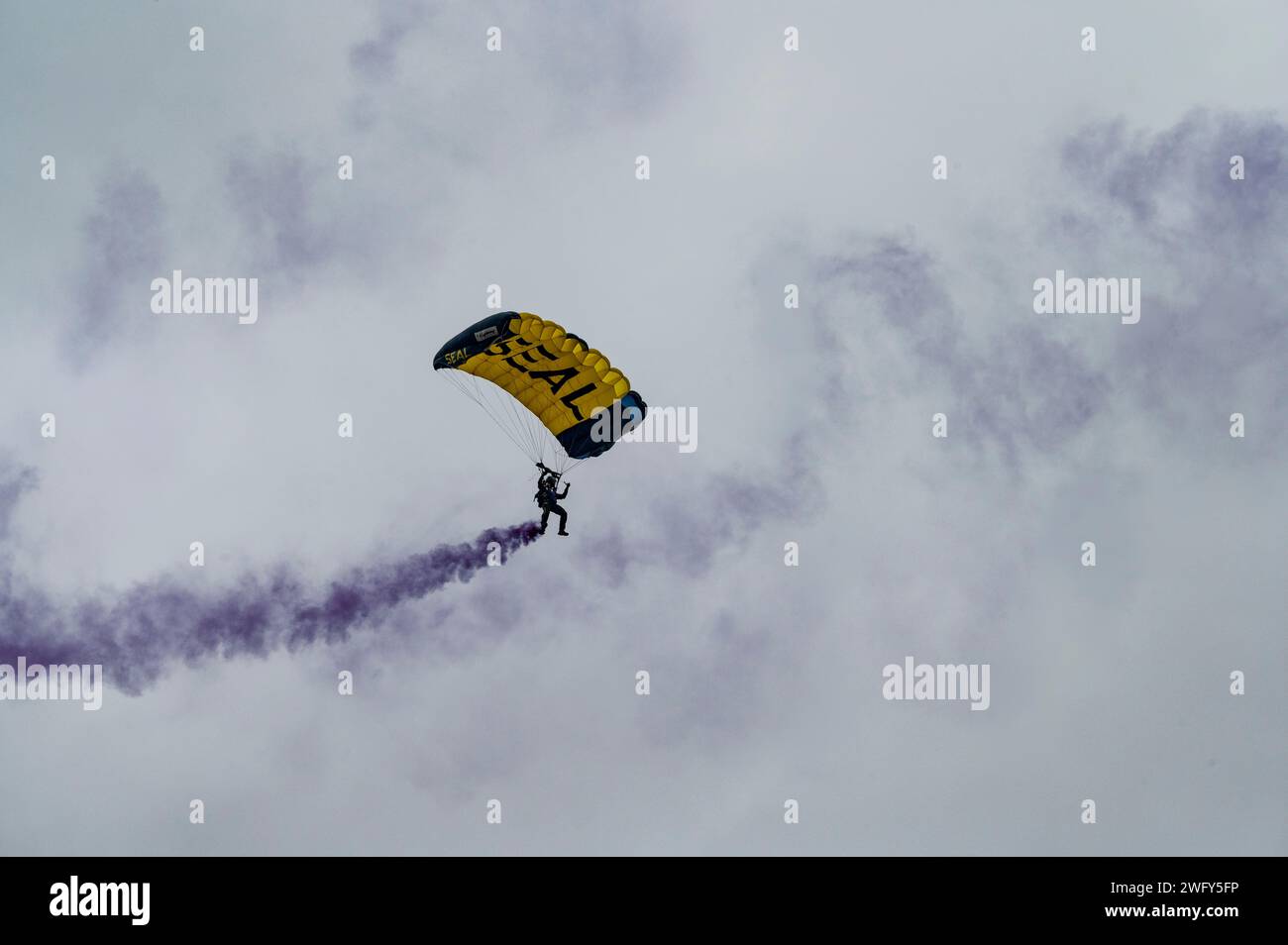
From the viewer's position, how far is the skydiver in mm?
54594

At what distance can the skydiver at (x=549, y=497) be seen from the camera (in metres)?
54.6

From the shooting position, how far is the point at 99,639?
63250 millimetres

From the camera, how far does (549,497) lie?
2157 inches
